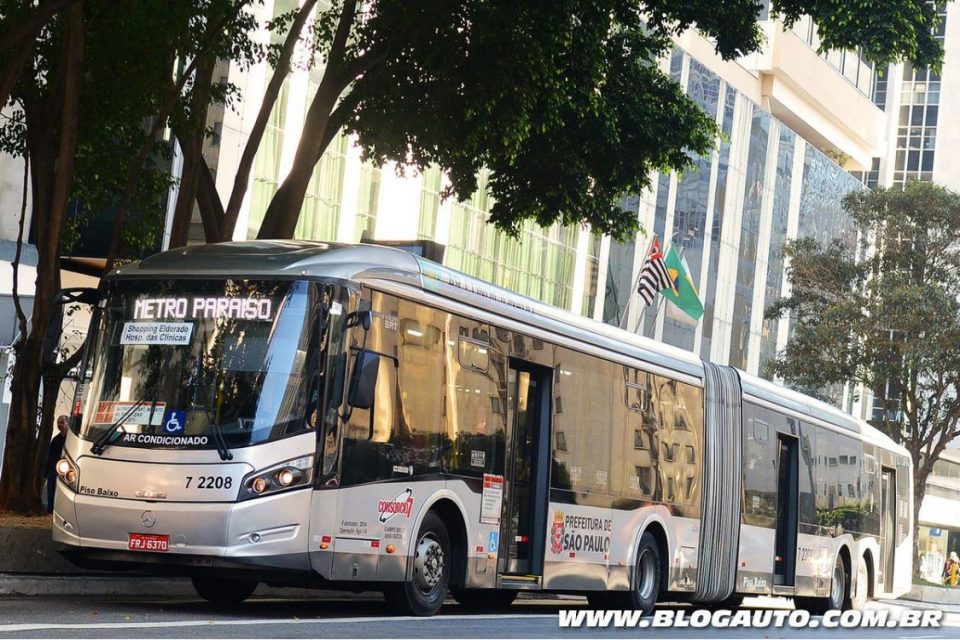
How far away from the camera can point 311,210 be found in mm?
36281

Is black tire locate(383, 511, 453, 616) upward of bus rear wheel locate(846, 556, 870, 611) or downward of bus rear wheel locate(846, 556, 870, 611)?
upward

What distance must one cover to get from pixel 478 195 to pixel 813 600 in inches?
909

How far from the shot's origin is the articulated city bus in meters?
11.4

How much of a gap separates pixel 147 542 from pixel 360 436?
183cm

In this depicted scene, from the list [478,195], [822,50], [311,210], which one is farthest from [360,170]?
[822,50]

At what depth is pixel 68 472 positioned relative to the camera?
11859 millimetres

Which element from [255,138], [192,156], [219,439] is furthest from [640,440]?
[219,439]

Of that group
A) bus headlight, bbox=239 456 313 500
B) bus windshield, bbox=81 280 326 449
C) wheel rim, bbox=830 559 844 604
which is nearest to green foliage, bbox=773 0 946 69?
bus windshield, bbox=81 280 326 449

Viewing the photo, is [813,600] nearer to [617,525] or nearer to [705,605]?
[705,605]

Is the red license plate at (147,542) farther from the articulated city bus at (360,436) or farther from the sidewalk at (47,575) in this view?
the sidewalk at (47,575)

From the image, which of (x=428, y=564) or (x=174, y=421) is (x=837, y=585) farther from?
(x=174, y=421)

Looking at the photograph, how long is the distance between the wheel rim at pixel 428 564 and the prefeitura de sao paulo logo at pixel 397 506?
457 millimetres

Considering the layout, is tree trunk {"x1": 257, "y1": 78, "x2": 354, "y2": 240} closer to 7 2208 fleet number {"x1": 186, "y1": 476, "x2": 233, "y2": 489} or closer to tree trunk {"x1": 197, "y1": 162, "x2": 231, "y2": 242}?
tree trunk {"x1": 197, "y1": 162, "x2": 231, "y2": 242}

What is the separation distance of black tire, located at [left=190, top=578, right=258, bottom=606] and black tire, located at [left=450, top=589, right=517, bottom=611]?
3193 millimetres
